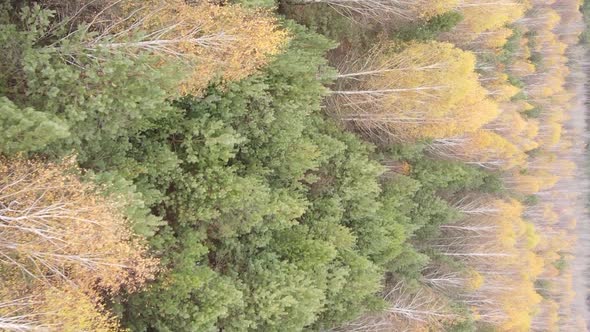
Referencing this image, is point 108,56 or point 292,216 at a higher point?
point 108,56

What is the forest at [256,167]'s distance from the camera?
9.32m

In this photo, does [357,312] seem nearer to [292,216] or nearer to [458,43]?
[292,216]

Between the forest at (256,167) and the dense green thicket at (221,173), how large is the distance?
5 centimetres

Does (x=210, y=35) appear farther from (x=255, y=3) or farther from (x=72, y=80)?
(x=72, y=80)

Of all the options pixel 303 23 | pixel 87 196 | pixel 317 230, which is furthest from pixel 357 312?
pixel 87 196

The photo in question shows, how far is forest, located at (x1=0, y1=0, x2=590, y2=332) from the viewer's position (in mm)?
9320

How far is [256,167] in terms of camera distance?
559 inches

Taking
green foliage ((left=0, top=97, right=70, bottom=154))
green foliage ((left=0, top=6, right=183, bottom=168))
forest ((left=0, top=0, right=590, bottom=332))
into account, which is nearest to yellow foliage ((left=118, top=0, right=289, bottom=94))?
forest ((left=0, top=0, right=590, bottom=332))

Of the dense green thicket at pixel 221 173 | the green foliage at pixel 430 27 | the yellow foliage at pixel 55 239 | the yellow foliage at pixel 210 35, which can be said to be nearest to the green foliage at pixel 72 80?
the dense green thicket at pixel 221 173

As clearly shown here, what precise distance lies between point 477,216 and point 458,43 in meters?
7.85

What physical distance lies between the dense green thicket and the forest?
5cm

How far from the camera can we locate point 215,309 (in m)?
11.8

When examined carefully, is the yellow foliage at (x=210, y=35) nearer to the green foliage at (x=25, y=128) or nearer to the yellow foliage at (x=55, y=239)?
the green foliage at (x=25, y=128)

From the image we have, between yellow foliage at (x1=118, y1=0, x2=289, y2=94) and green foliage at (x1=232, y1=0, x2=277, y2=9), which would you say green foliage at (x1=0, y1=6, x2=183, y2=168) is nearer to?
yellow foliage at (x1=118, y1=0, x2=289, y2=94)
